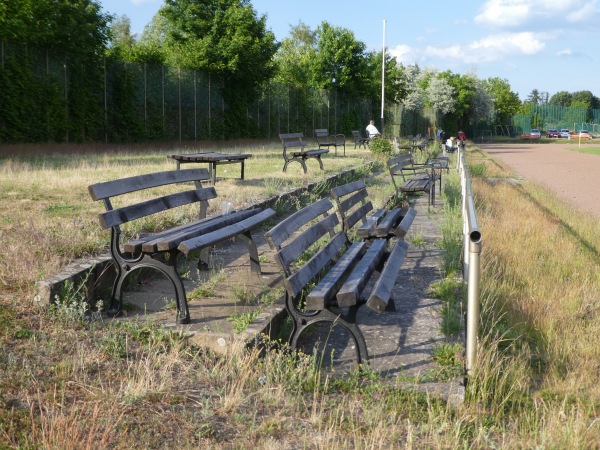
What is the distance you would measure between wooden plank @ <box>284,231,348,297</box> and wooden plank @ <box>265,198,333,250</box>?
0.23m

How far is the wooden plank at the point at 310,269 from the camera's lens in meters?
4.23

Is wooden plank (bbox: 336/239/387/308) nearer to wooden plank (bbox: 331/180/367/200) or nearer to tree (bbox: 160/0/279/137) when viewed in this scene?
wooden plank (bbox: 331/180/367/200)

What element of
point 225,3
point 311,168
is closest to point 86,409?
point 311,168

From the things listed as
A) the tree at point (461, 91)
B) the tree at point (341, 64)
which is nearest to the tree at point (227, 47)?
the tree at point (341, 64)

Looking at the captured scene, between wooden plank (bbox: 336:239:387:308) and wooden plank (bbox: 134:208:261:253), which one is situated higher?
wooden plank (bbox: 134:208:261:253)

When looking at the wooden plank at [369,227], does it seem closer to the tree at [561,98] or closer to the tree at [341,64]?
the tree at [341,64]

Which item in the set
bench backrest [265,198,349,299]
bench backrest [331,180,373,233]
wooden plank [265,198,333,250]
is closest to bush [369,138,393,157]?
bench backrest [331,180,373,233]

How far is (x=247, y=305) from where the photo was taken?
17.8ft

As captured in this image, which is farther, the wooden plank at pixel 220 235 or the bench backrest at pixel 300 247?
the wooden plank at pixel 220 235

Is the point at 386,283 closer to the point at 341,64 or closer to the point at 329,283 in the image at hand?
the point at 329,283

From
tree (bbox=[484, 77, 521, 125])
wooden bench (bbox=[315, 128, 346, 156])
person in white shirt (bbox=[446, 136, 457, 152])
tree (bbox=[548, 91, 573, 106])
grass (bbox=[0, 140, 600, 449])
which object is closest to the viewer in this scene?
grass (bbox=[0, 140, 600, 449])

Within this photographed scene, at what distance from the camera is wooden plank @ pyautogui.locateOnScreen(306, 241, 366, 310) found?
4.21 m

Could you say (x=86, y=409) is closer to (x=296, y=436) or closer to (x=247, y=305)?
(x=296, y=436)

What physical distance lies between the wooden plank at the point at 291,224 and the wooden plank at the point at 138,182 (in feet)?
4.37
